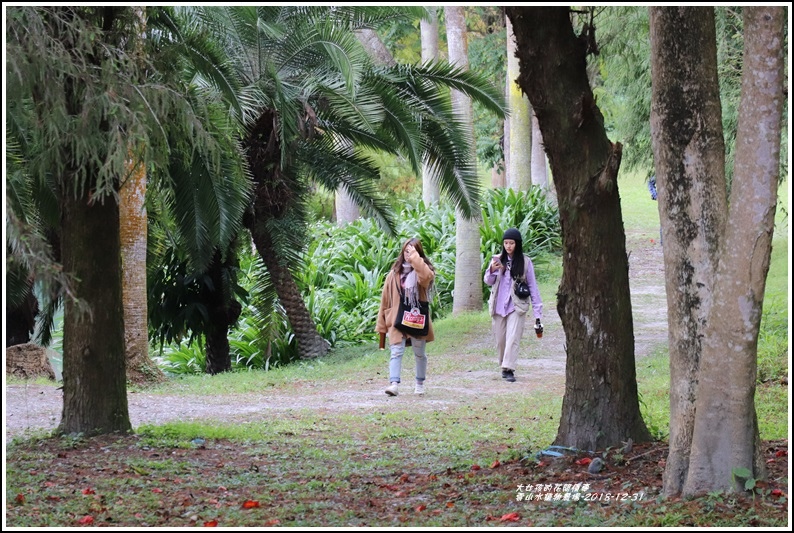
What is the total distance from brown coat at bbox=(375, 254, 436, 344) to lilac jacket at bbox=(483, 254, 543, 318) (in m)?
0.91

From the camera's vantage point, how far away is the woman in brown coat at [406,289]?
32.9 feet

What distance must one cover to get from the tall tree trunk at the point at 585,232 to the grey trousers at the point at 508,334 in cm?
440

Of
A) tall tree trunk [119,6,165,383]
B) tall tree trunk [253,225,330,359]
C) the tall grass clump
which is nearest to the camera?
tall tree trunk [119,6,165,383]

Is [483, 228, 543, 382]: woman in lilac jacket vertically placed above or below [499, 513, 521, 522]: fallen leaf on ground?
above

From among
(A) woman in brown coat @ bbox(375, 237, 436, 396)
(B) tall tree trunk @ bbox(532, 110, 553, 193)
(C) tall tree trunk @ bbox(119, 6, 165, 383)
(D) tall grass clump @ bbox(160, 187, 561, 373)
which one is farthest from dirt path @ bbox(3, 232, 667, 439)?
(B) tall tree trunk @ bbox(532, 110, 553, 193)

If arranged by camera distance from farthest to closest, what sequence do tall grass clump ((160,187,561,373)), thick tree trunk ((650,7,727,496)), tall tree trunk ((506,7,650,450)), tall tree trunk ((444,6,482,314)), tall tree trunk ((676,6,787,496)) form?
tall tree trunk ((444,6,482,314)) → tall grass clump ((160,187,561,373)) → tall tree trunk ((506,7,650,450)) → thick tree trunk ((650,7,727,496)) → tall tree trunk ((676,6,787,496))

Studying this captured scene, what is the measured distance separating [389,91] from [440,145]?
127cm

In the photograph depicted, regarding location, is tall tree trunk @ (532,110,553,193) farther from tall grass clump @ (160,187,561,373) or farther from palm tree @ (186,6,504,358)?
palm tree @ (186,6,504,358)

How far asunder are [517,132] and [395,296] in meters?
11.9

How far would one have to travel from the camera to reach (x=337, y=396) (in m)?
11.1

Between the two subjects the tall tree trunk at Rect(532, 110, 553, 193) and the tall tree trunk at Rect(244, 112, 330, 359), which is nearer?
the tall tree trunk at Rect(244, 112, 330, 359)

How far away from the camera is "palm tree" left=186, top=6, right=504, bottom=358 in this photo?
12461 mm

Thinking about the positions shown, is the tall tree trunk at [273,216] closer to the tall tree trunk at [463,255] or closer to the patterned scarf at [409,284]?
the tall tree trunk at [463,255]

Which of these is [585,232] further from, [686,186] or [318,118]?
[318,118]
